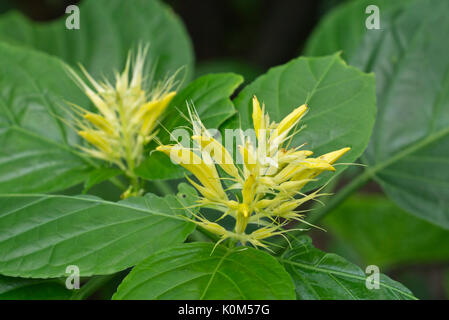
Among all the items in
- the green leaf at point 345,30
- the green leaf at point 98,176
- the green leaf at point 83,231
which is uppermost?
the green leaf at point 345,30

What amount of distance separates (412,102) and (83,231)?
0.80 metres

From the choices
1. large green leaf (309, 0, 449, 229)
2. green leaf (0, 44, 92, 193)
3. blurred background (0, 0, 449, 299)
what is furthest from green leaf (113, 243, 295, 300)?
blurred background (0, 0, 449, 299)

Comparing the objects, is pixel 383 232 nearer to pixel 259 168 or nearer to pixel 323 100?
pixel 323 100

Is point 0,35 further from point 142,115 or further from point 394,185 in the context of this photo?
point 394,185

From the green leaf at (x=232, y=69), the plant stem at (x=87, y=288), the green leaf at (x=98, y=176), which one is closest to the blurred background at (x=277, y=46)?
the green leaf at (x=232, y=69)

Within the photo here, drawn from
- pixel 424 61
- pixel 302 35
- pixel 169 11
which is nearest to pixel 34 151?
pixel 169 11

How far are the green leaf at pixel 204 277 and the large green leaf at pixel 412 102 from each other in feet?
1.58

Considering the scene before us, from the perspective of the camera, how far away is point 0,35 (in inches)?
53.2

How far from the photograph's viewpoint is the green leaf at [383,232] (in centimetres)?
197

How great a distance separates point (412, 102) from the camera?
1.04 m

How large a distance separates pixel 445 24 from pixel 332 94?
47cm

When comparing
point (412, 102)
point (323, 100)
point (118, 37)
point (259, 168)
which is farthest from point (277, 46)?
point (259, 168)

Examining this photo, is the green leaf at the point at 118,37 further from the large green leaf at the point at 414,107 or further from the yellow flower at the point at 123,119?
the large green leaf at the point at 414,107
